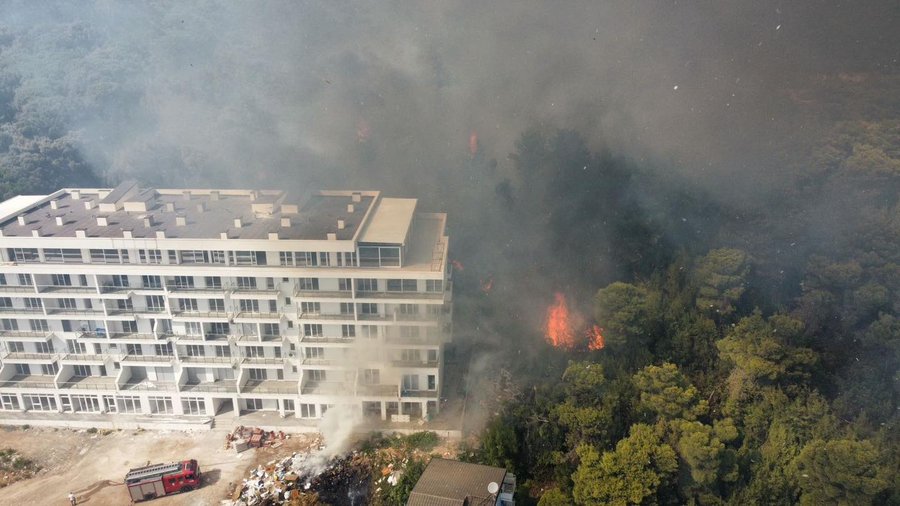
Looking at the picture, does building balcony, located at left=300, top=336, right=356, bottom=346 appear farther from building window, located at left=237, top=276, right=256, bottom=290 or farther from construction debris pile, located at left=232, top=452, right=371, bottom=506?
construction debris pile, located at left=232, top=452, right=371, bottom=506

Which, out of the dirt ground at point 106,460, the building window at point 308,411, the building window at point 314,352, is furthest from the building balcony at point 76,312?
the building window at point 308,411

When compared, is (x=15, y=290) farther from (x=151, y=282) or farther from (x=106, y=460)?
(x=106, y=460)

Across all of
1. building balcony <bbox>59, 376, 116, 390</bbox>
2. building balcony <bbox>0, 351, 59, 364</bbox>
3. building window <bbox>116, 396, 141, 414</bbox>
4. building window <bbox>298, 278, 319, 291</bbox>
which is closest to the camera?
building window <bbox>298, 278, 319, 291</bbox>

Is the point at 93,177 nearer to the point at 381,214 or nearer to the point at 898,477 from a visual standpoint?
the point at 381,214

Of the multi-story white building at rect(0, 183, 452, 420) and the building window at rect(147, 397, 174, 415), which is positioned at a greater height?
the multi-story white building at rect(0, 183, 452, 420)

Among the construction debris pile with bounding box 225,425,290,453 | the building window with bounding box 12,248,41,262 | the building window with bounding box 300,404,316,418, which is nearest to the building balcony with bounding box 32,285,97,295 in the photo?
the building window with bounding box 12,248,41,262

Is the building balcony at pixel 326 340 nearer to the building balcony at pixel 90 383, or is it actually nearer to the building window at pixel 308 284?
the building window at pixel 308 284
